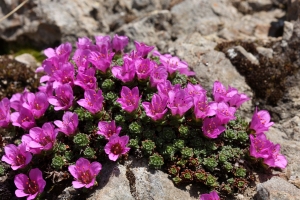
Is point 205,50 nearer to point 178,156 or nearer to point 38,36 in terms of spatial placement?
point 178,156

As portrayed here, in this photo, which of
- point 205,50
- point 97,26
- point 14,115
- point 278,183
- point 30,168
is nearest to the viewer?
point 278,183

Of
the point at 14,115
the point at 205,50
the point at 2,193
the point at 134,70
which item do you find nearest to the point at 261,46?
the point at 205,50

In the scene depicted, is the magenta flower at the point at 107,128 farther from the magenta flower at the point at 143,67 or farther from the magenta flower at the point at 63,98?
the magenta flower at the point at 143,67

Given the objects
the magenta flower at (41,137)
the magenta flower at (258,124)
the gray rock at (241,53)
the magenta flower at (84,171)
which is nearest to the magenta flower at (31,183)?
the magenta flower at (41,137)

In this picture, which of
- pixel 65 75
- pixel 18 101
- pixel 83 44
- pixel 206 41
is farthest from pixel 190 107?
pixel 18 101

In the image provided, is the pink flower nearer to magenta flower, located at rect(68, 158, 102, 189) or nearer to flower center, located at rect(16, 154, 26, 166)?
magenta flower, located at rect(68, 158, 102, 189)
